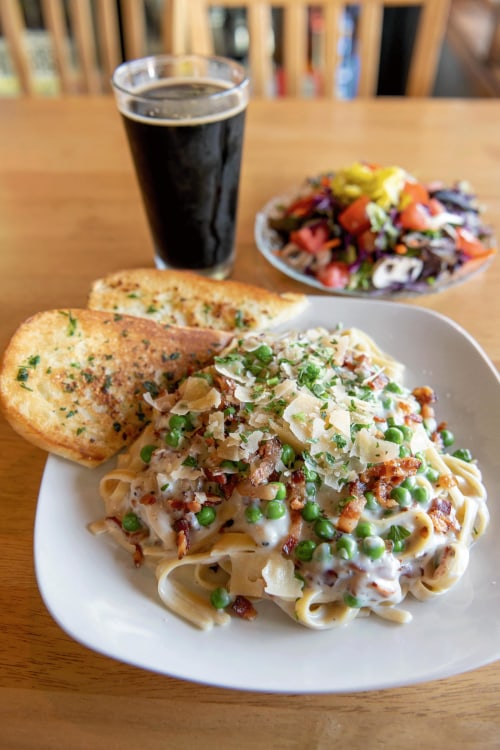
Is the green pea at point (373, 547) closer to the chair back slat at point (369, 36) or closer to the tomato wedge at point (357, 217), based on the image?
the tomato wedge at point (357, 217)

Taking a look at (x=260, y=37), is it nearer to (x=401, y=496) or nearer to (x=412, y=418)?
(x=412, y=418)

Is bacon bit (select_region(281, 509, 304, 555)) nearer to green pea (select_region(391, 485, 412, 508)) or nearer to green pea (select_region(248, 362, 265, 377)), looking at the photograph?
green pea (select_region(391, 485, 412, 508))

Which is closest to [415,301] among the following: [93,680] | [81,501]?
[81,501]

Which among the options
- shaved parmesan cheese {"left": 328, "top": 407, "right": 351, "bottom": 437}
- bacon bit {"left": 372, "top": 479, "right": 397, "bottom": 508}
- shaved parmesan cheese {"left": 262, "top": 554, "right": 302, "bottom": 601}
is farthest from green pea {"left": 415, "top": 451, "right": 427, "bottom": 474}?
shaved parmesan cheese {"left": 262, "top": 554, "right": 302, "bottom": 601}

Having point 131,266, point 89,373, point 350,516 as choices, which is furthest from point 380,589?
point 131,266

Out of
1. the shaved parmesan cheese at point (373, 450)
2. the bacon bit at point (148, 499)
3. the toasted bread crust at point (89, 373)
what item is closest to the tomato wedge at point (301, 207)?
the toasted bread crust at point (89, 373)
